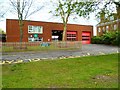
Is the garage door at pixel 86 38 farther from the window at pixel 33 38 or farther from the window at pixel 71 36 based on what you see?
the window at pixel 33 38

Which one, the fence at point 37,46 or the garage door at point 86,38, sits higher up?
the garage door at point 86,38

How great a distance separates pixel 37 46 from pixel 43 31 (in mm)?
15639

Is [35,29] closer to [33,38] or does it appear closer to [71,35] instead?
[33,38]

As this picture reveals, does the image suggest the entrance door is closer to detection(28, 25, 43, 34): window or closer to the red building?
the red building

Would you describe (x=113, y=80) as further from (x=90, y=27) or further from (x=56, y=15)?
(x=90, y=27)

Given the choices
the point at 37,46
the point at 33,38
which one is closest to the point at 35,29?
the point at 33,38

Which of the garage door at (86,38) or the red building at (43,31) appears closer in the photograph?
the red building at (43,31)

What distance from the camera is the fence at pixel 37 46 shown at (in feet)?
107

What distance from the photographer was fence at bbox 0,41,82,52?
107 feet

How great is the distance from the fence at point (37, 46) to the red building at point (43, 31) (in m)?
11.6

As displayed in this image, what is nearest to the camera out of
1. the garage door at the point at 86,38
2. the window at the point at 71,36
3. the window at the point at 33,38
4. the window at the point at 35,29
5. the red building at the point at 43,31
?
the red building at the point at 43,31

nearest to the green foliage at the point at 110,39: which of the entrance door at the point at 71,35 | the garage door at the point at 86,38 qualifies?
the garage door at the point at 86,38

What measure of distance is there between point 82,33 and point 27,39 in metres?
17.4

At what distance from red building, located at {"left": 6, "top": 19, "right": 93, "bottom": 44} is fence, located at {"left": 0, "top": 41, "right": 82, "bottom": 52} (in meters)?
11.6
